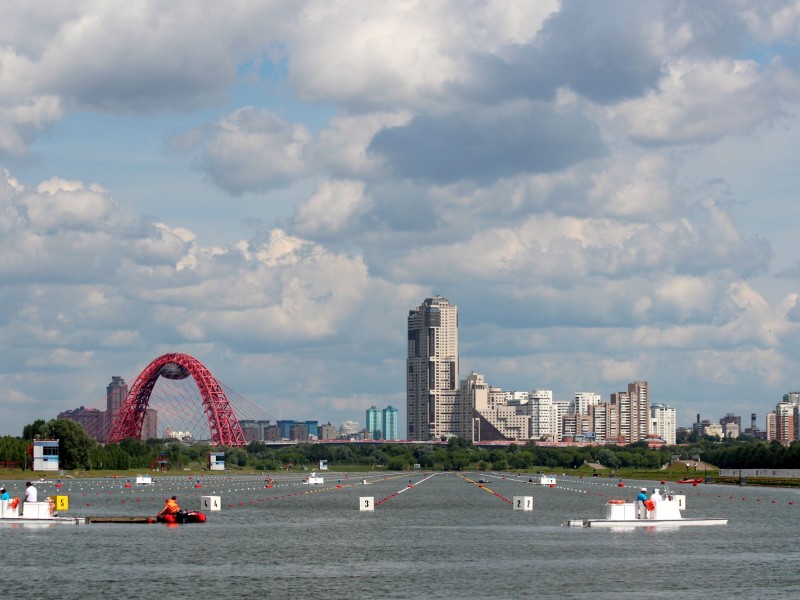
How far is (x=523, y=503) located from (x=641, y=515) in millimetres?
24684

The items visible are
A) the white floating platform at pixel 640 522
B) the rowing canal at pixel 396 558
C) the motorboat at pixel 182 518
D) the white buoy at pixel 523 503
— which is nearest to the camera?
the rowing canal at pixel 396 558

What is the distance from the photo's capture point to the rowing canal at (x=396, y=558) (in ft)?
181

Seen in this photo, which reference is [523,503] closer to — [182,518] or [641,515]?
[641,515]

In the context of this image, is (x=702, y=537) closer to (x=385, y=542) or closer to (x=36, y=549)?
(x=385, y=542)

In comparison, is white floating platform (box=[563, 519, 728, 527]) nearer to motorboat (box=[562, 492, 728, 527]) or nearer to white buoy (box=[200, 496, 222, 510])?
motorboat (box=[562, 492, 728, 527])

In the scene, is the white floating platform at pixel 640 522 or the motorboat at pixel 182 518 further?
the motorboat at pixel 182 518

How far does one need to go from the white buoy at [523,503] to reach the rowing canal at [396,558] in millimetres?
2696

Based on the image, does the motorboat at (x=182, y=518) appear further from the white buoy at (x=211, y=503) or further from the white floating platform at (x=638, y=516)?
the white floating platform at (x=638, y=516)

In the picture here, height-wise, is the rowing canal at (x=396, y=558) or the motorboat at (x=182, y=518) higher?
the motorboat at (x=182, y=518)

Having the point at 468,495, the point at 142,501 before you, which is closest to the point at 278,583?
the point at 142,501

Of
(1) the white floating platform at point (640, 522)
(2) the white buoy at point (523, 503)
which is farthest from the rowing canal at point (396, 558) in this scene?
(2) the white buoy at point (523, 503)

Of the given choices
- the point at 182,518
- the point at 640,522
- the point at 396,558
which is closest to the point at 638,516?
the point at 640,522

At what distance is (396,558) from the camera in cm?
6669

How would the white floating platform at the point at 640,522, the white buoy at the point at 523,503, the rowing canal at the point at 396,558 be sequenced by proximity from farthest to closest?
the white buoy at the point at 523,503 → the white floating platform at the point at 640,522 → the rowing canal at the point at 396,558
